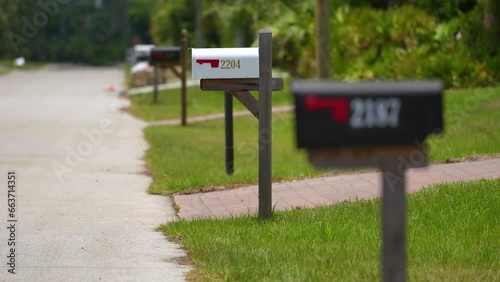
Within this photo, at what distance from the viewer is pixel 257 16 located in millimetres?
38875

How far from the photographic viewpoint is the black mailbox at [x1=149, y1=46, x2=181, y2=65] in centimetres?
2728

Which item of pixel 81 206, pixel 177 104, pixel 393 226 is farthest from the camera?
pixel 177 104

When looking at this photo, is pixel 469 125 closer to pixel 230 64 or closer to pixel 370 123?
pixel 230 64

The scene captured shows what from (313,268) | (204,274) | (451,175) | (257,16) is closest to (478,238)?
(313,268)

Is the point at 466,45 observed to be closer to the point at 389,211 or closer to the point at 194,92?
the point at 194,92

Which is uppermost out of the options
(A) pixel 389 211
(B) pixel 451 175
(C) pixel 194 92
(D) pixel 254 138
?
(A) pixel 389 211

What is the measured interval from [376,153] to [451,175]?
706 centimetres

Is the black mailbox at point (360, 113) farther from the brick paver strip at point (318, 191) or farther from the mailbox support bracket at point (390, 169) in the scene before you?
the brick paver strip at point (318, 191)

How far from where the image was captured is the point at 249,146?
18562mm

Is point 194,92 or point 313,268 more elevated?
point 313,268

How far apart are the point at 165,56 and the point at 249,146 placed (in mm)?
9255

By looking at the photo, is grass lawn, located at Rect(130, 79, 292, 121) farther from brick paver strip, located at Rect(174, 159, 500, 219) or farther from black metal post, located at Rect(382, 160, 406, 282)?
black metal post, located at Rect(382, 160, 406, 282)

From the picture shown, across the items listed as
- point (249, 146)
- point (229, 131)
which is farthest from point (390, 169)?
point (249, 146)

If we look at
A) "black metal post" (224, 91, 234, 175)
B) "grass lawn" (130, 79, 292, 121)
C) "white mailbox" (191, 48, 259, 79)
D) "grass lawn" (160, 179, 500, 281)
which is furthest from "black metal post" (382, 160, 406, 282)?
"grass lawn" (130, 79, 292, 121)
